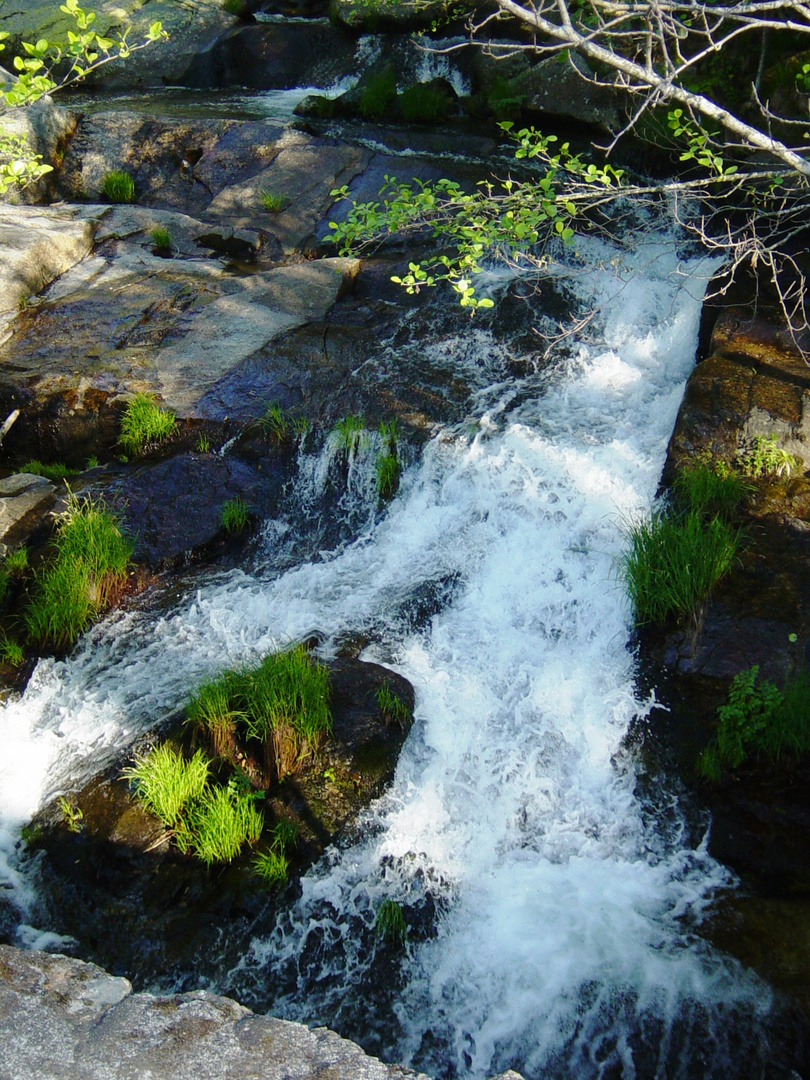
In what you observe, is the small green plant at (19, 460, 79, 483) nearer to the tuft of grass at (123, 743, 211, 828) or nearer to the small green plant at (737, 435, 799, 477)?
the tuft of grass at (123, 743, 211, 828)

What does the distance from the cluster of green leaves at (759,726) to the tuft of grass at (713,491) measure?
4.41 feet

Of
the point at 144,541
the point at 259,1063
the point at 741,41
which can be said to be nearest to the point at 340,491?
the point at 144,541

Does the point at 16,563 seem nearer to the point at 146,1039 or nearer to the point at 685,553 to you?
the point at 146,1039

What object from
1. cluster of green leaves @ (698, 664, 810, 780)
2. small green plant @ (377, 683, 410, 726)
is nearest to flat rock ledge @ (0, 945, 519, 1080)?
small green plant @ (377, 683, 410, 726)

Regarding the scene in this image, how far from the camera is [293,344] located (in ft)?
25.8

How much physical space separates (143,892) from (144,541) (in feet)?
9.69

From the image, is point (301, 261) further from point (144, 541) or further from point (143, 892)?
point (143, 892)

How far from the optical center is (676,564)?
5215 millimetres

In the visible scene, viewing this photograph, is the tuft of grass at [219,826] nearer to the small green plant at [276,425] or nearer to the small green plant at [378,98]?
the small green plant at [276,425]

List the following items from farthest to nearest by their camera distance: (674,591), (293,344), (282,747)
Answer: (293,344) → (674,591) → (282,747)

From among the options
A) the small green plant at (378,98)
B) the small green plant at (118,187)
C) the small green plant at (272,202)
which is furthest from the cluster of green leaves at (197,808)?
the small green plant at (378,98)

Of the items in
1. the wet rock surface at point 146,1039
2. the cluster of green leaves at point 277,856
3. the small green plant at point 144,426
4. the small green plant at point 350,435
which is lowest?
the cluster of green leaves at point 277,856

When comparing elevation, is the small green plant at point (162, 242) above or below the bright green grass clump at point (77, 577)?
above

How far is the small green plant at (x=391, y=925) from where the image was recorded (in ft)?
13.2
